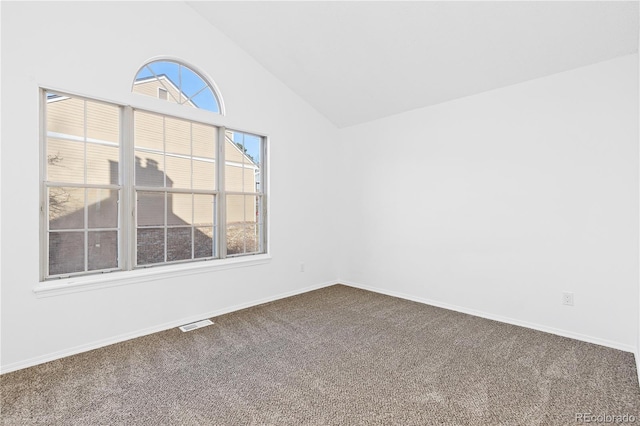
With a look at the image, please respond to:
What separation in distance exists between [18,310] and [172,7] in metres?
3.06

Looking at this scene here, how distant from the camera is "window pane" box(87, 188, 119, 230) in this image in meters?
2.89

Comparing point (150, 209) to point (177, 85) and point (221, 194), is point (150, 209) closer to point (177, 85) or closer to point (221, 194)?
point (221, 194)

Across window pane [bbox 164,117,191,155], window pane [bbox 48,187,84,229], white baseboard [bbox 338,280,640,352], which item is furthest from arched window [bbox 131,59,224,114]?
white baseboard [bbox 338,280,640,352]

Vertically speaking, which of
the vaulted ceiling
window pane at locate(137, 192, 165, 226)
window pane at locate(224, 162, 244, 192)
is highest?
the vaulted ceiling

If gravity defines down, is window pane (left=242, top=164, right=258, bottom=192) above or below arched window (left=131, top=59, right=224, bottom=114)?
below

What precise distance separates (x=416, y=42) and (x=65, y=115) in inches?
129

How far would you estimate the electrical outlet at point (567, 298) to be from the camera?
2990mm

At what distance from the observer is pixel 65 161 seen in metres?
2.76

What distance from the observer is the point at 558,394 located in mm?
2059

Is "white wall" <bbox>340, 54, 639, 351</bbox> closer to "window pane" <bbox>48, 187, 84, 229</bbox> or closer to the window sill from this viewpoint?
the window sill

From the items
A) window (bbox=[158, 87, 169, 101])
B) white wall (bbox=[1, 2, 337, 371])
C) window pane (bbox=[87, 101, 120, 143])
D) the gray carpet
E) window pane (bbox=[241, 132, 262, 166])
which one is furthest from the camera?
window pane (bbox=[241, 132, 262, 166])

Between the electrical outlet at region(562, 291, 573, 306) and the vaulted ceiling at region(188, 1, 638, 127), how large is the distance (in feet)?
6.97

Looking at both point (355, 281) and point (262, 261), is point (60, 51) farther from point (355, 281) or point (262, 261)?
point (355, 281)

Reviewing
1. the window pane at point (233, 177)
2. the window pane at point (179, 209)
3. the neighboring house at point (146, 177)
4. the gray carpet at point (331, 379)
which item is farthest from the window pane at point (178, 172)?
the gray carpet at point (331, 379)
